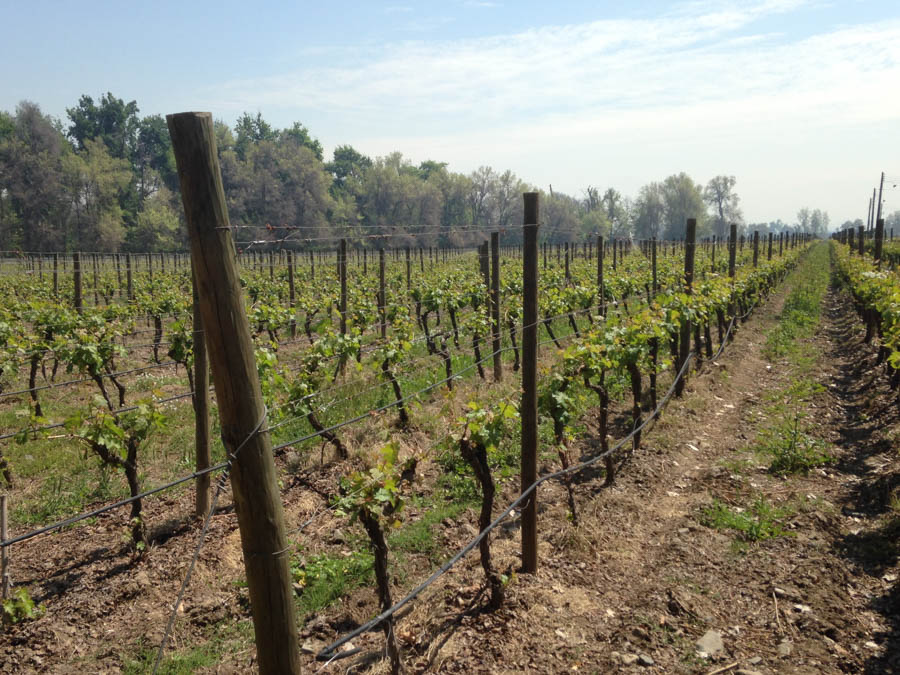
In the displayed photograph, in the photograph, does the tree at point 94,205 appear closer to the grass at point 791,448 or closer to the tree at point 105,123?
the tree at point 105,123

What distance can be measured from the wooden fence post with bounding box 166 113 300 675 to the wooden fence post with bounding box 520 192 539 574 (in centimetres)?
240

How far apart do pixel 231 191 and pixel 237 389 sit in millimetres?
69300

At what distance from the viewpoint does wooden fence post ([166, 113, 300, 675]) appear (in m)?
2.30

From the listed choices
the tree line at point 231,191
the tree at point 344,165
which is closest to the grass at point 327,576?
the tree line at point 231,191

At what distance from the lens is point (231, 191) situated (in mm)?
66125

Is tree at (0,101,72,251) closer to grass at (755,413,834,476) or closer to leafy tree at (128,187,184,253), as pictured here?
leafy tree at (128,187,184,253)

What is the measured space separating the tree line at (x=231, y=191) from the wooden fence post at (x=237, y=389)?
25948 mm

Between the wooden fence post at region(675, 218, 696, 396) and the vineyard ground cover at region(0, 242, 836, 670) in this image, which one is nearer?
the vineyard ground cover at region(0, 242, 836, 670)

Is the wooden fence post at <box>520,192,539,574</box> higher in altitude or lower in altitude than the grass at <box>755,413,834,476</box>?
higher

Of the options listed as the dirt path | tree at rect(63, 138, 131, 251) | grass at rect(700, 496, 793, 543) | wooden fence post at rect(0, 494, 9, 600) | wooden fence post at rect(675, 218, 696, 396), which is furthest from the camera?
tree at rect(63, 138, 131, 251)

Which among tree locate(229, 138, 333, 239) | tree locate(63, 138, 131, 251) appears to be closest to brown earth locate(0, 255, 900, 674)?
tree locate(63, 138, 131, 251)

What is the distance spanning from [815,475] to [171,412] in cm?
839

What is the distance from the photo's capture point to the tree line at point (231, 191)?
54594 mm

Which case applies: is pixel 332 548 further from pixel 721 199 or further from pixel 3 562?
pixel 721 199
